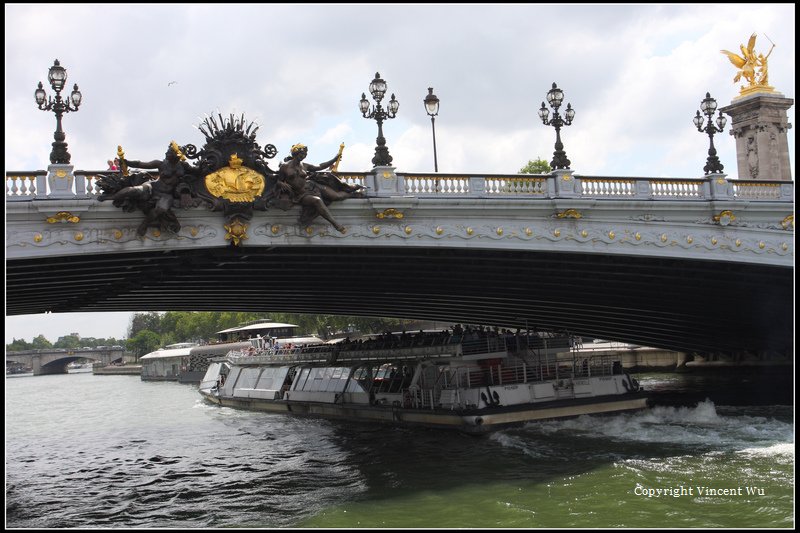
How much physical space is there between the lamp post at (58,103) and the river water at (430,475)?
10217 mm

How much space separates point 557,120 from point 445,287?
34.9ft

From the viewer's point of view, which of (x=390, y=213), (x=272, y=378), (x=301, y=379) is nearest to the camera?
(x=390, y=213)

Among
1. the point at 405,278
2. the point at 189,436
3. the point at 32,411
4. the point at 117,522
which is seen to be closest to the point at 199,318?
the point at 32,411

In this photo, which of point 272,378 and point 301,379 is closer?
point 301,379

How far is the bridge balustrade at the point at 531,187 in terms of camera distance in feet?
82.2

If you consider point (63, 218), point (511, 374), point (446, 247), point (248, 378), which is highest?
point (63, 218)

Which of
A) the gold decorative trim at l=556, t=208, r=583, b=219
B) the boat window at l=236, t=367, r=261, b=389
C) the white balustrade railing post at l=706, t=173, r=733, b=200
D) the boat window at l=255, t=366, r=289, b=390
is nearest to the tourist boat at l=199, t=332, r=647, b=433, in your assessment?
the boat window at l=255, t=366, r=289, b=390

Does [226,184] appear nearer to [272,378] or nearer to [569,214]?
[569,214]

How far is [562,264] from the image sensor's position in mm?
34156

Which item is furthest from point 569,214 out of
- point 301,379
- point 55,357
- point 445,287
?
point 55,357

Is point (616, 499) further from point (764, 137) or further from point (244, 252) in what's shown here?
point (764, 137)

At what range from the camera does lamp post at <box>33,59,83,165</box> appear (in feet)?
80.9

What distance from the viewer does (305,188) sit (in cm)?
2733

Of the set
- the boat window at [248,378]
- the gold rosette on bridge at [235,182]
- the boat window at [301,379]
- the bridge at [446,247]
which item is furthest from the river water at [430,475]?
the boat window at [248,378]
